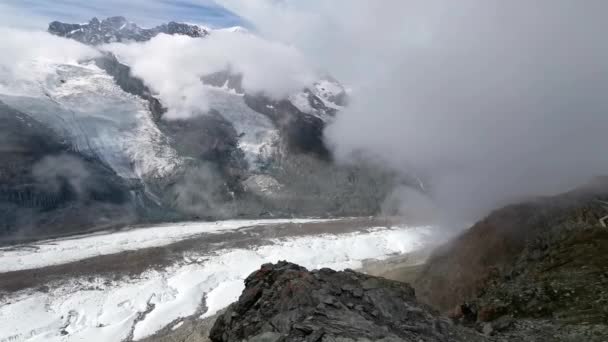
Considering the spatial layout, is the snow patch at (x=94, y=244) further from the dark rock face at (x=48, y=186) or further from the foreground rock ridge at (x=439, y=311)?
the foreground rock ridge at (x=439, y=311)

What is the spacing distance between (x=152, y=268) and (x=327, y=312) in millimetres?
46649

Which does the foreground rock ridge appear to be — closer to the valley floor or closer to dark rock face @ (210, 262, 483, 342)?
dark rock face @ (210, 262, 483, 342)

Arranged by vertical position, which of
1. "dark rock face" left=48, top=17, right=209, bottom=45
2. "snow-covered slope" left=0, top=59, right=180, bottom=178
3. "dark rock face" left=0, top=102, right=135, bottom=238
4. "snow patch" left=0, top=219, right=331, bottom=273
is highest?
"dark rock face" left=48, top=17, right=209, bottom=45

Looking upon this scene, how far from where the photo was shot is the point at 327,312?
51.4 ft

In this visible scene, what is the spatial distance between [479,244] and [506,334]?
78.2ft

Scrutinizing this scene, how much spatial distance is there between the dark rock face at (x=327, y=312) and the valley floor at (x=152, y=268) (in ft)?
85.3

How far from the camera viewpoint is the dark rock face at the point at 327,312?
1432cm

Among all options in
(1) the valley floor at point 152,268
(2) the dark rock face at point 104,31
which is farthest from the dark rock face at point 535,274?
(2) the dark rock face at point 104,31

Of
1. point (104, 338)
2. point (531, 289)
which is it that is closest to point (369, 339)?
point (531, 289)

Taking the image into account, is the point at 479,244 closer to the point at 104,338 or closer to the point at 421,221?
the point at 104,338

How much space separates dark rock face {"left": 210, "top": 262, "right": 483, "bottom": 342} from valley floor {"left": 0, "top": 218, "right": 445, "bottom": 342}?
25985mm

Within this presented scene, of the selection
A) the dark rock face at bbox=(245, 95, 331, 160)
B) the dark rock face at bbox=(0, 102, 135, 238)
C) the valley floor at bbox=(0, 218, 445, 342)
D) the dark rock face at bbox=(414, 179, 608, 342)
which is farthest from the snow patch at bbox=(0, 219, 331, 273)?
the dark rock face at bbox=(245, 95, 331, 160)

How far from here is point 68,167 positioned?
9494cm

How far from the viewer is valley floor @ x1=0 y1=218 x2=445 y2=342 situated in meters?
42.7
